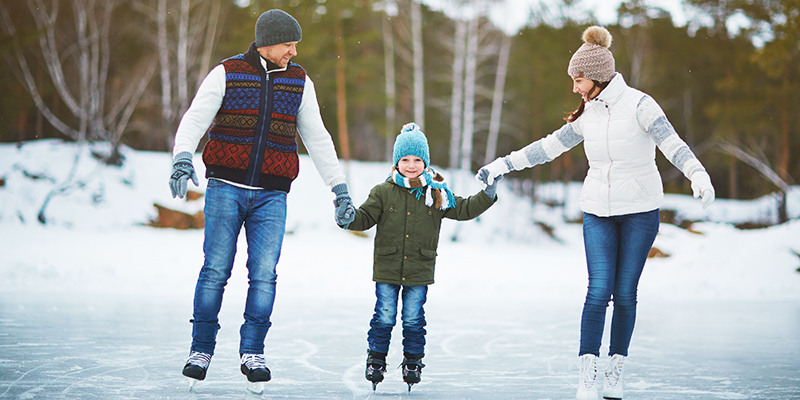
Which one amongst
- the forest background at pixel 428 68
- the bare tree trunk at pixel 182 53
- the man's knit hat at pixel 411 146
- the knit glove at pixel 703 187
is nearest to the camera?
the knit glove at pixel 703 187

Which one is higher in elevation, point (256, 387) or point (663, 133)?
point (663, 133)

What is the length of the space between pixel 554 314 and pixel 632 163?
359 cm

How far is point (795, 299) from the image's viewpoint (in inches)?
297

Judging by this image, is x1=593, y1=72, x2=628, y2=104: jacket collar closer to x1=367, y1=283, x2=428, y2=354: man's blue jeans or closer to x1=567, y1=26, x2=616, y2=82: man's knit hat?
x1=567, y1=26, x2=616, y2=82: man's knit hat

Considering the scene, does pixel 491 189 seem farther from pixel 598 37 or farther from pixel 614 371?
pixel 614 371

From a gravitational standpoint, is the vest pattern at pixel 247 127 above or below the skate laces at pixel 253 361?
above

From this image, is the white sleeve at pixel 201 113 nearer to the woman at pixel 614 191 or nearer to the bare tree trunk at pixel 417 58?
the woman at pixel 614 191

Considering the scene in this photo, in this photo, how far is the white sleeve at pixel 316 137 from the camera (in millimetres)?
2949

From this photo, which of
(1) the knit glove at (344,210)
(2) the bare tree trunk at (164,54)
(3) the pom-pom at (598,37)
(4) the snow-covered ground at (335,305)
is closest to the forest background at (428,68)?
(2) the bare tree trunk at (164,54)

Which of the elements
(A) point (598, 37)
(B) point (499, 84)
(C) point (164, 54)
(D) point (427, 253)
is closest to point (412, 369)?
(D) point (427, 253)

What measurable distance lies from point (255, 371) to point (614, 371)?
4.82 ft

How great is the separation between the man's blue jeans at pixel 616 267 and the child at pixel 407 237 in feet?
1.61

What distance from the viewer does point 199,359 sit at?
2.71 m

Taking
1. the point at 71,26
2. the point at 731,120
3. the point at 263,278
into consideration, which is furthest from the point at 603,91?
the point at 731,120
